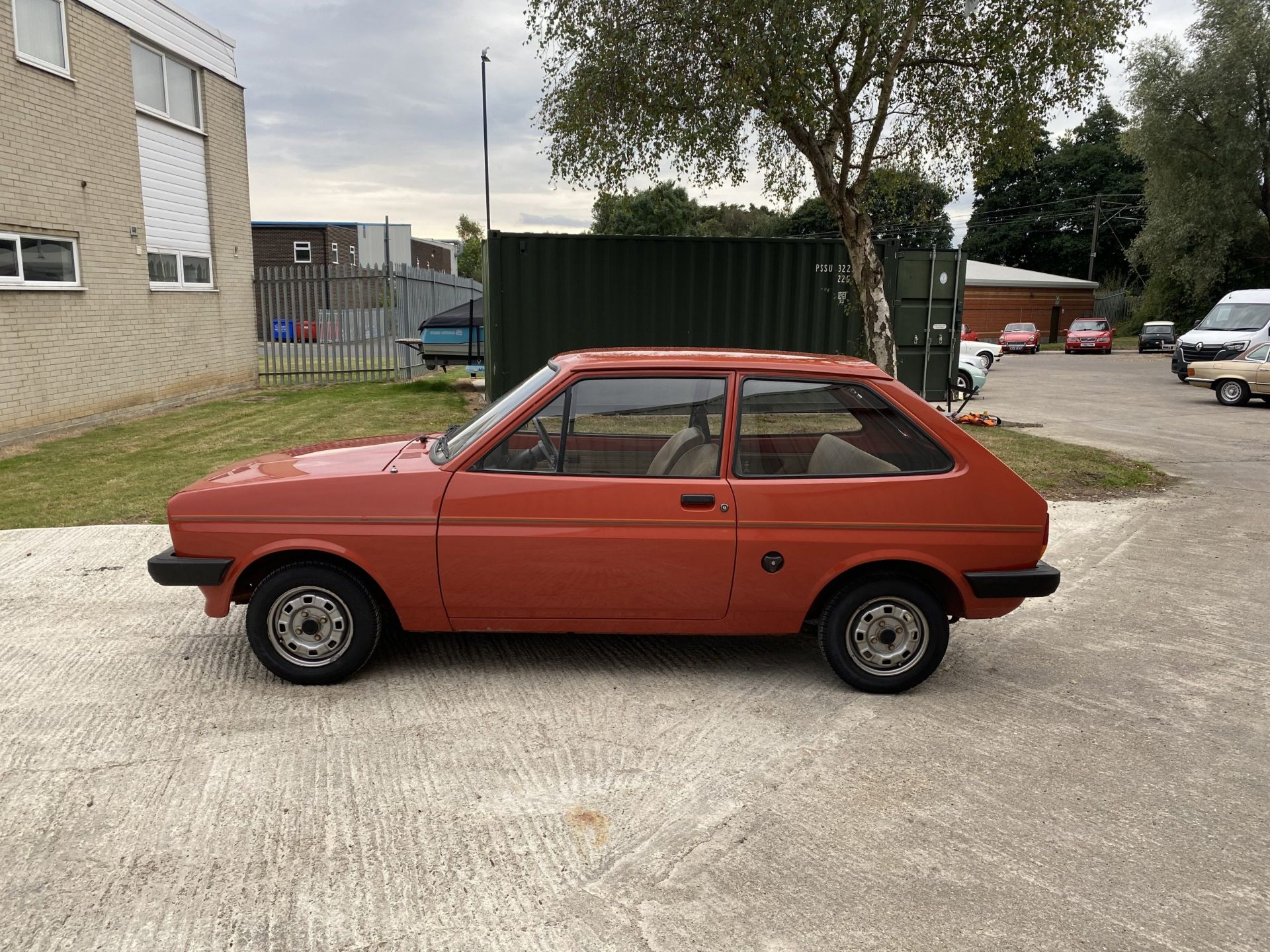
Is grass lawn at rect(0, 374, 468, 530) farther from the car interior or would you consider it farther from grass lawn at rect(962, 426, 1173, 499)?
grass lawn at rect(962, 426, 1173, 499)

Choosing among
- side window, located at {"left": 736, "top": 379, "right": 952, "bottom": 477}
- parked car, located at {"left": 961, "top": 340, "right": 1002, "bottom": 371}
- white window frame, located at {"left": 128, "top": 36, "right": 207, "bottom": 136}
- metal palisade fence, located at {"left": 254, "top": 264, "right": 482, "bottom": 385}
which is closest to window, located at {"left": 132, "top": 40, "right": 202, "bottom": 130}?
white window frame, located at {"left": 128, "top": 36, "right": 207, "bottom": 136}

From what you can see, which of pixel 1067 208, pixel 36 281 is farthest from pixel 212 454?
pixel 1067 208

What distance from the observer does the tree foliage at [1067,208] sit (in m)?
59.3

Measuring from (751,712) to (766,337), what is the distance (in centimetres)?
989

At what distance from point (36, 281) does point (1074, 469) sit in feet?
44.0

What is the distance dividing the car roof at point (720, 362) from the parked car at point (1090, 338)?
1516 inches

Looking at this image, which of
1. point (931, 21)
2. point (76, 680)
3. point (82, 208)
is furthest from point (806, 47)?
point (82, 208)

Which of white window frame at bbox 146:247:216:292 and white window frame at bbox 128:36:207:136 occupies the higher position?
white window frame at bbox 128:36:207:136

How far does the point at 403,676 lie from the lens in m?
4.66

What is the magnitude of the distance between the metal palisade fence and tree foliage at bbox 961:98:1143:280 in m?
49.7

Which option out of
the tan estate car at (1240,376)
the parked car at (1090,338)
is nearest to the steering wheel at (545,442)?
the tan estate car at (1240,376)

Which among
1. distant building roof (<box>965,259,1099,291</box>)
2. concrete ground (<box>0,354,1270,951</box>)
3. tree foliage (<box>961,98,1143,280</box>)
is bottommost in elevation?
concrete ground (<box>0,354,1270,951</box>)

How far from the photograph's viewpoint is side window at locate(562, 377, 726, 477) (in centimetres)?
448

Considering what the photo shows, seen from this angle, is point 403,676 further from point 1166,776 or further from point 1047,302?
point 1047,302
